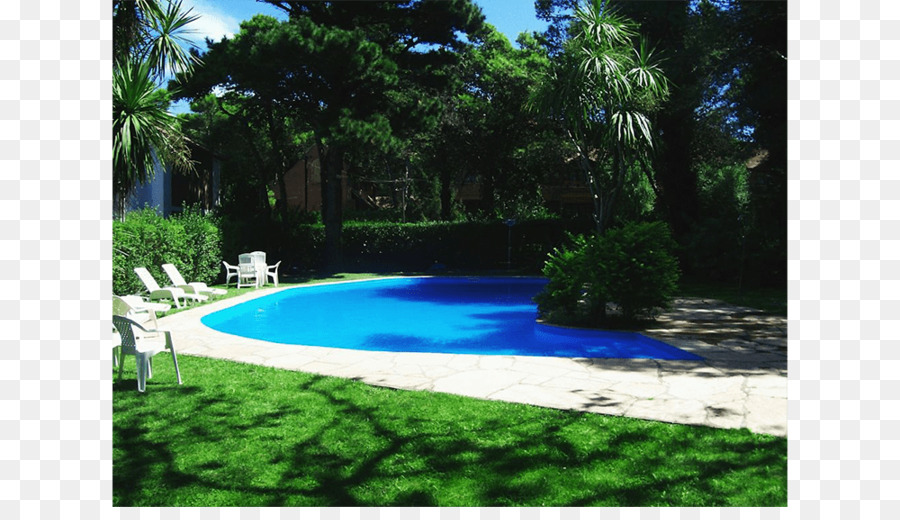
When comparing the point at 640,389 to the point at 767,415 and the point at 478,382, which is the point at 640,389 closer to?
the point at 767,415

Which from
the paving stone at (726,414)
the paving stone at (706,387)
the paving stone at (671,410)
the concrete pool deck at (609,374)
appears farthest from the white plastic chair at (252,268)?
the paving stone at (726,414)

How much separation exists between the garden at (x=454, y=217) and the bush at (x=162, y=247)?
3.2 inches

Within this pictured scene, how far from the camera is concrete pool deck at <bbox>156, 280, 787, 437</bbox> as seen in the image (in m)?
5.44

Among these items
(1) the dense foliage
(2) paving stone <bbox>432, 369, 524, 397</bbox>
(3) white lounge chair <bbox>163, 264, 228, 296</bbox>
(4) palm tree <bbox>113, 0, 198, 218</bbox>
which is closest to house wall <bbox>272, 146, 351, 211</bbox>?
(1) the dense foliage

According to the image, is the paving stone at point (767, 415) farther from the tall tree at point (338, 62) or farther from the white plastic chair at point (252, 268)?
the tall tree at point (338, 62)

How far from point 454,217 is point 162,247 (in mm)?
17990

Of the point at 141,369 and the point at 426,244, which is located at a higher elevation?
the point at 426,244

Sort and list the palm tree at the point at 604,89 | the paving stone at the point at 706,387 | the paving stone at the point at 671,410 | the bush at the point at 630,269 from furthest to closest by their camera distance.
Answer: the palm tree at the point at 604,89 < the bush at the point at 630,269 < the paving stone at the point at 706,387 < the paving stone at the point at 671,410

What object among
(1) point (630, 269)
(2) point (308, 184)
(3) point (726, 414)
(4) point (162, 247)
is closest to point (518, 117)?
(4) point (162, 247)

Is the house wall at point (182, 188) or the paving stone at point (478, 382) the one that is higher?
the house wall at point (182, 188)

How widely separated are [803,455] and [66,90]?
4743 mm

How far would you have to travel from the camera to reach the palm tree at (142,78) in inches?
368

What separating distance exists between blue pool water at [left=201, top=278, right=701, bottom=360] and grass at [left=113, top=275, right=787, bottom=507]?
3.66 meters

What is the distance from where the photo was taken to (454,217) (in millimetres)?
31828
